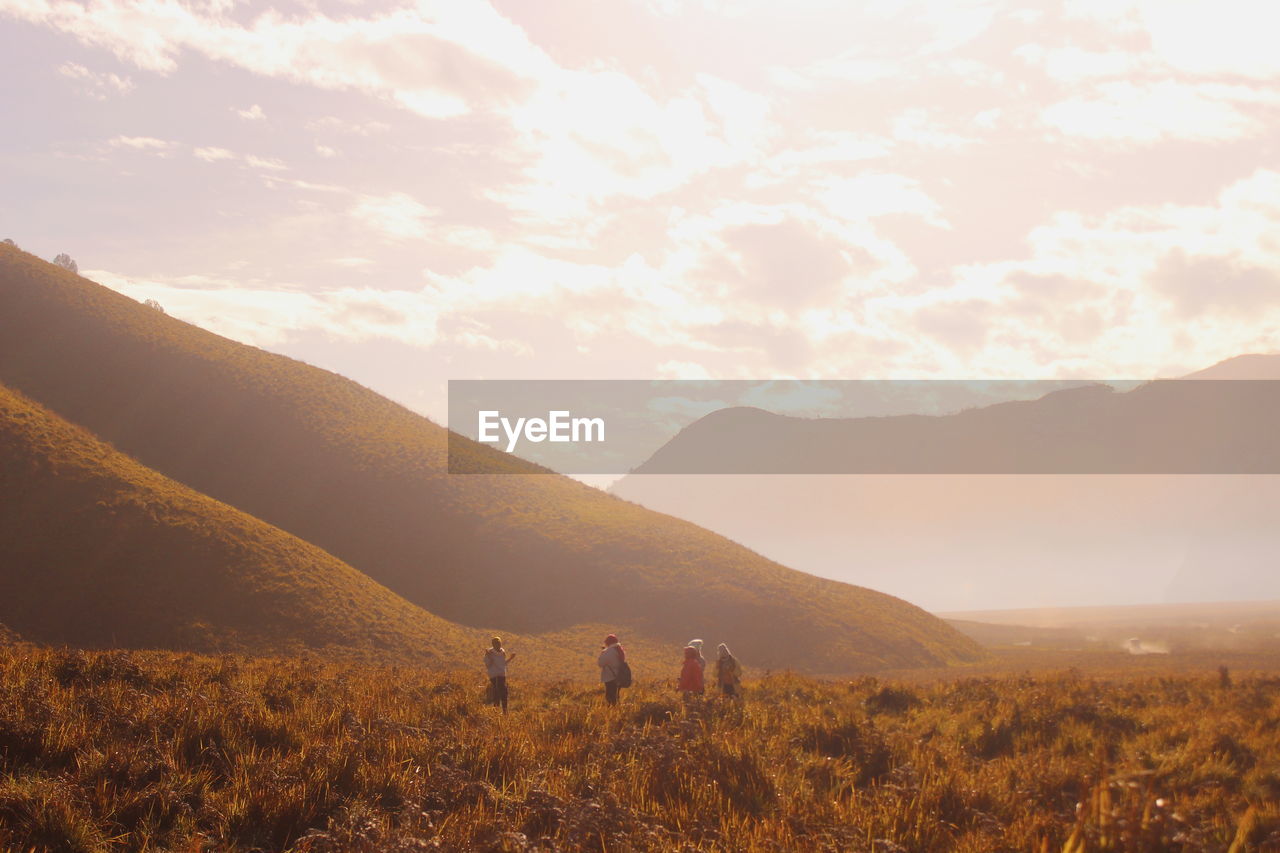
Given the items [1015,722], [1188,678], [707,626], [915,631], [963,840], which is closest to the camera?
[963,840]

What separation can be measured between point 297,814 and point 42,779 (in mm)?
2587

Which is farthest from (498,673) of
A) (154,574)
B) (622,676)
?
(154,574)

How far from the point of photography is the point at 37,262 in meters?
82.2

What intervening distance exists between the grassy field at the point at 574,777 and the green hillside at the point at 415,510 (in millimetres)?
38048

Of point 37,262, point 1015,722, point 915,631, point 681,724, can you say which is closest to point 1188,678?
point 1015,722

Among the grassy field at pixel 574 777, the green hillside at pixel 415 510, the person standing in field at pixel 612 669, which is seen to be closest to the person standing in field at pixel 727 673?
the person standing in field at pixel 612 669

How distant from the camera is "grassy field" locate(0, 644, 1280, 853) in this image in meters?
6.61

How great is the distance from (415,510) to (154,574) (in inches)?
1002

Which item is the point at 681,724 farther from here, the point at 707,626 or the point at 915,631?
the point at 915,631

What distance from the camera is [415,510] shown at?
209ft

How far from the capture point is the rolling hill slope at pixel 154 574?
36062 millimetres

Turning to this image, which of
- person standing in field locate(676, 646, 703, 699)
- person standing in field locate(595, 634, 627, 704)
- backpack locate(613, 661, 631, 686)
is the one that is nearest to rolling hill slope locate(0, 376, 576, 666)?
person standing in field locate(595, 634, 627, 704)

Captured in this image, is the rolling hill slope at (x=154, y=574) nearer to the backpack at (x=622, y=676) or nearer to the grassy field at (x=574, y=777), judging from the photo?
Result: the backpack at (x=622, y=676)

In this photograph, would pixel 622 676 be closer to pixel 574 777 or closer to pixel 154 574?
pixel 574 777
